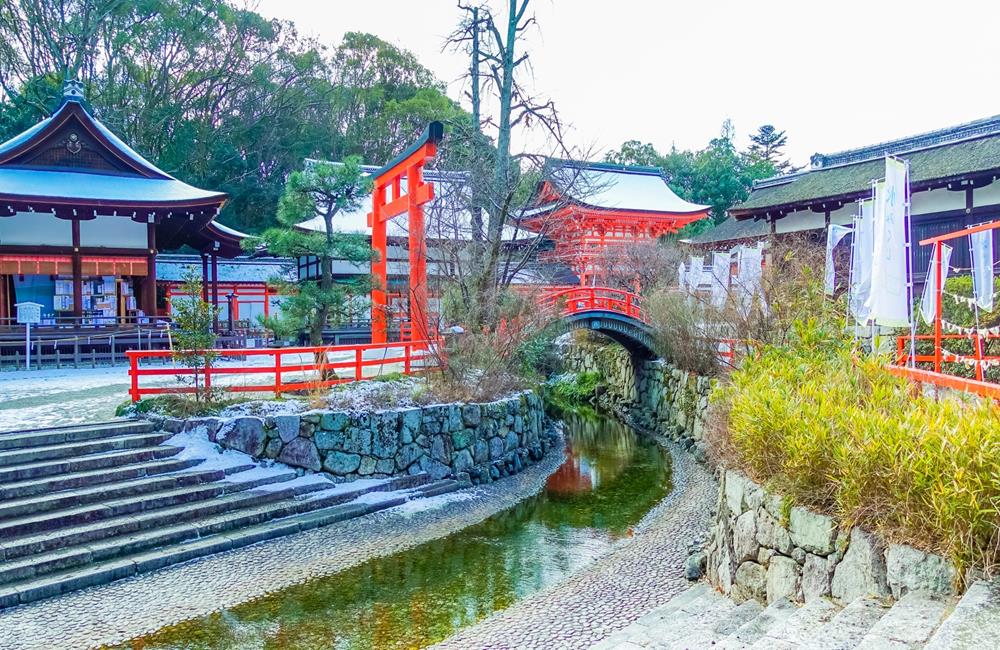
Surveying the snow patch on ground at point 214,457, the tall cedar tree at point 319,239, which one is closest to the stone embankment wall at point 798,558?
the snow patch on ground at point 214,457

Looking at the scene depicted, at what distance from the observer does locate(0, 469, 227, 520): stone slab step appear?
770 centimetres

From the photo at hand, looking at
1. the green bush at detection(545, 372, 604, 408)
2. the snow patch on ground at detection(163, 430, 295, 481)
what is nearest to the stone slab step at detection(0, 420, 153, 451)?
the snow patch on ground at detection(163, 430, 295, 481)

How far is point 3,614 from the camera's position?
625cm

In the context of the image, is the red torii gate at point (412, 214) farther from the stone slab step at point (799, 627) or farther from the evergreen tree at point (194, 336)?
the stone slab step at point (799, 627)

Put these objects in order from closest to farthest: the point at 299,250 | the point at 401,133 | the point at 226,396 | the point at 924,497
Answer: the point at 924,497
the point at 226,396
the point at 299,250
the point at 401,133

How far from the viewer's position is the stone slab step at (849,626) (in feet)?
12.2

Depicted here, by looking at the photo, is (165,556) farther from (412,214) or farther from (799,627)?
(412,214)

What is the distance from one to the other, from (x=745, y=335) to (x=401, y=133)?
101 feet

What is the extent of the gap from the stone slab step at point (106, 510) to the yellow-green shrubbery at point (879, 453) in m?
6.64

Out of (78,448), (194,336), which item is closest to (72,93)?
(194,336)

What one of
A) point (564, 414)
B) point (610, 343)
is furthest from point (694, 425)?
point (610, 343)

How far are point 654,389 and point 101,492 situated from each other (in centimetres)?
1352

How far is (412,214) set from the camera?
46.0ft

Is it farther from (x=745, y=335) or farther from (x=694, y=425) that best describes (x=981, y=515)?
(x=694, y=425)
